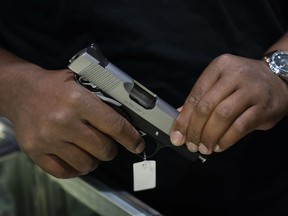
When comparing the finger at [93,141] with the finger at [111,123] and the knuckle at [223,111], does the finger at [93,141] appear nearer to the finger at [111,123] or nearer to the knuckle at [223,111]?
the finger at [111,123]

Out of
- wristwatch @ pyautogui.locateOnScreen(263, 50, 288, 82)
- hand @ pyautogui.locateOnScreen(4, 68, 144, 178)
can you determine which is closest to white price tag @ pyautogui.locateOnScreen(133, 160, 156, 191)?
hand @ pyautogui.locateOnScreen(4, 68, 144, 178)

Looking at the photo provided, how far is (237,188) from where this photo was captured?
0.92 m

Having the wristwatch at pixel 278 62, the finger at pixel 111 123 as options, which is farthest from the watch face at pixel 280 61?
the finger at pixel 111 123

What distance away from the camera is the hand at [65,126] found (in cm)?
72

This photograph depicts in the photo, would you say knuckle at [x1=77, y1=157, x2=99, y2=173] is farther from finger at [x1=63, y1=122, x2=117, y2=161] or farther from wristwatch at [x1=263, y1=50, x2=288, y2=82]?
wristwatch at [x1=263, y1=50, x2=288, y2=82]

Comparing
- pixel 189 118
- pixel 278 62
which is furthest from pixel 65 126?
pixel 278 62

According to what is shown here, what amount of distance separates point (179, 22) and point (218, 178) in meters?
0.23

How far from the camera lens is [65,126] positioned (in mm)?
720

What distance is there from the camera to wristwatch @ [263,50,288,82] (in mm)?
799

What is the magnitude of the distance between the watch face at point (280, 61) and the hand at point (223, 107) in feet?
0.15

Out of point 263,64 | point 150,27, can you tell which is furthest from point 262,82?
point 150,27

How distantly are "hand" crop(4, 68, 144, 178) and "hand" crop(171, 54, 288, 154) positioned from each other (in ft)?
0.20

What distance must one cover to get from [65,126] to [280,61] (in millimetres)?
285

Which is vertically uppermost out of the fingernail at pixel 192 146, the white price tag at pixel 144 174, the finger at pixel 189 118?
the finger at pixel 189 118
